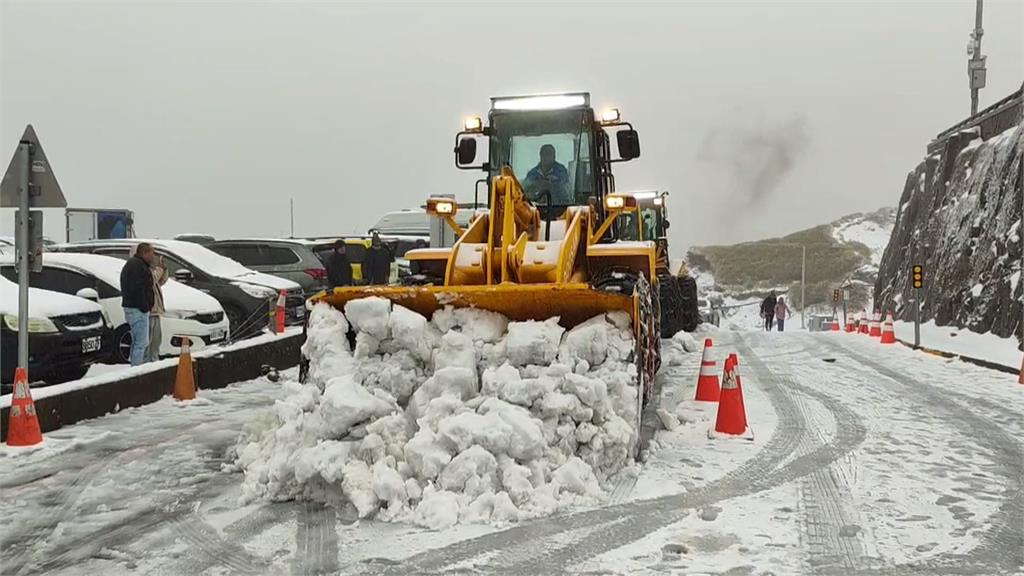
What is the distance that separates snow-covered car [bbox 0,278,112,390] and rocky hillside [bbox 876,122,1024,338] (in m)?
15.2

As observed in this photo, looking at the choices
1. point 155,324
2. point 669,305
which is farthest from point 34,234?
point 669,305

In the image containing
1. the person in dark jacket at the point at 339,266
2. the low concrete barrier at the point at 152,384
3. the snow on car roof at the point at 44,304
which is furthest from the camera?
the person in dark jacket at the point at 339,266

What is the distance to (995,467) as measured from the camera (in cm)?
546

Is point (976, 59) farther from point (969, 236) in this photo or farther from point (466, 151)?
point (466, 151)

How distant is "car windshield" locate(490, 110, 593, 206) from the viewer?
7.80 meters

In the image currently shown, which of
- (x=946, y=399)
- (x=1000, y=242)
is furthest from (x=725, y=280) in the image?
(x=946, y=399)

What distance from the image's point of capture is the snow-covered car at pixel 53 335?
24.7 feet

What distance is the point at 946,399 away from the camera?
8375 mm

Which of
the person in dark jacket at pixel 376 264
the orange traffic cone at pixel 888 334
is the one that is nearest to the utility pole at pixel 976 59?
the orange traffic cone at pixel 888 334

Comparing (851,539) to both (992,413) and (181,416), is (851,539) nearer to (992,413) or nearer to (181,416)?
(992,413)

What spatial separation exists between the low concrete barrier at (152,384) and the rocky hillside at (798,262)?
48.7 m

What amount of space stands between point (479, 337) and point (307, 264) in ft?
35.9

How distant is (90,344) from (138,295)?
75 centimetres

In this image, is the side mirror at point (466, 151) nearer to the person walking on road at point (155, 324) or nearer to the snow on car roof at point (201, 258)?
the person walking on road at point (155, 324)
